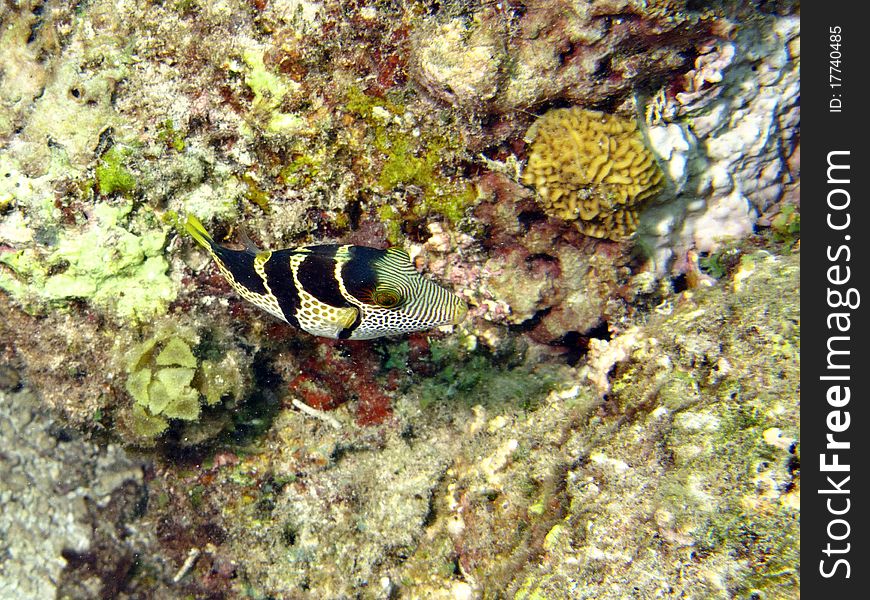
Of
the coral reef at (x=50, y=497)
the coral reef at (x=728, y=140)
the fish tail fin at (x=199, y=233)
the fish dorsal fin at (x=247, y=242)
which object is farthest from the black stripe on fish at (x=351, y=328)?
the coral reef at (x=50, y=497)

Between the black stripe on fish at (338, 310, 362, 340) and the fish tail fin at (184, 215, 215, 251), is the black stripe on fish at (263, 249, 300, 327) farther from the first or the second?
the fish tail fin at (184, 215, 215, 251)

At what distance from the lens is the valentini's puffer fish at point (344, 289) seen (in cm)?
312

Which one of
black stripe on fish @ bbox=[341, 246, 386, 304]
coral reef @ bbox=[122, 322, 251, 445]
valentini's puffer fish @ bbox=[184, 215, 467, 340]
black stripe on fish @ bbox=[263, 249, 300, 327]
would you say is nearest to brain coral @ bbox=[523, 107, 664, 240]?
valentini's puffer fish @ bbox=[184, 215, 467, 340]

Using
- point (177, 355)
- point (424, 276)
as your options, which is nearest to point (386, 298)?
point (424, 276)

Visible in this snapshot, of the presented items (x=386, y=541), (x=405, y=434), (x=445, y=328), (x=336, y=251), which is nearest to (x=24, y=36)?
(x=336, y=251)

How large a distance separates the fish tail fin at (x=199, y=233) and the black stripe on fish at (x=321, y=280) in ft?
2.60

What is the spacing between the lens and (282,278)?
3215 mm

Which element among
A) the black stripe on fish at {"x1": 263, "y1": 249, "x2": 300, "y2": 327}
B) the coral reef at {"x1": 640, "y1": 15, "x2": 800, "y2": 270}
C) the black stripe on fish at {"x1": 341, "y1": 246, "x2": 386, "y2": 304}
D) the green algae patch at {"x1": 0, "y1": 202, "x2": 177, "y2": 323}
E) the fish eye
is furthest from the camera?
the green algae patch at {"x1": 0, "y1": 202, "x2": 177, "y2": 323}

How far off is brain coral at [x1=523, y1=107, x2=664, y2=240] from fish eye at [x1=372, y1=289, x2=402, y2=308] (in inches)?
53.3

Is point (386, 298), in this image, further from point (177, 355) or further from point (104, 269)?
point (104, 269)

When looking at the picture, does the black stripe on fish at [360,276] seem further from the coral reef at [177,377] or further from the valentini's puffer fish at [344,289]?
the coral reef at [177,377]

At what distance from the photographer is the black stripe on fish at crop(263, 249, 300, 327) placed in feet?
10.5
